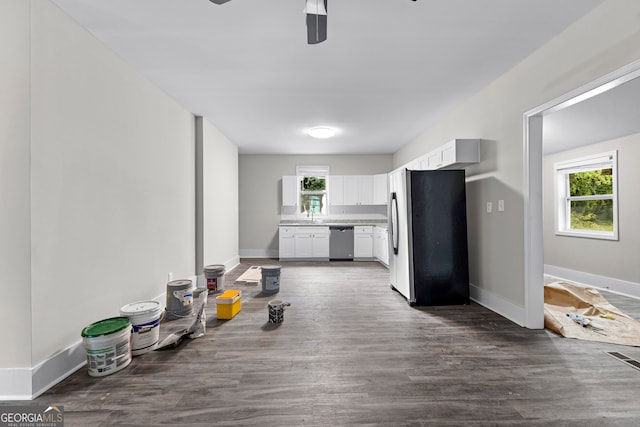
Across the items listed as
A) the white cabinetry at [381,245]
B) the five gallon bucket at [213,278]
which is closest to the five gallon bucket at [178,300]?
the five gallon bucket at [213,278]

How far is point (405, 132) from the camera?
536 centimetres

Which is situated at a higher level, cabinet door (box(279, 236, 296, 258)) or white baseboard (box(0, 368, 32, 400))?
cabinet door (box(279, 236, 296, 258))

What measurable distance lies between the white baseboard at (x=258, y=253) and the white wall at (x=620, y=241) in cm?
607

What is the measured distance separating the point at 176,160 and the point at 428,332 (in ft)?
12.1

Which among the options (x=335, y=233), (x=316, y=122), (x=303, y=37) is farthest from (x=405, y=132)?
(x=303, y=37)

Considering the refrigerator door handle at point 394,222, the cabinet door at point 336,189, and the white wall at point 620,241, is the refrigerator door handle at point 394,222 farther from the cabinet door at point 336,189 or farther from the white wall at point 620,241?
the white wall at point 620,241

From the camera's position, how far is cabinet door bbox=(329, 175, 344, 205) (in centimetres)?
720

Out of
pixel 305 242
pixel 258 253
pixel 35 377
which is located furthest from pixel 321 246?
pixel 35 377

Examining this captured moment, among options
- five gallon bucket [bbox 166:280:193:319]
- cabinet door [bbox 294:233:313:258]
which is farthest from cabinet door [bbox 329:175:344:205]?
five gallon bucket [bbox 166:280:193:319]

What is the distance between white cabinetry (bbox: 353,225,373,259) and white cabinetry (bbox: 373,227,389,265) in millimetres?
96

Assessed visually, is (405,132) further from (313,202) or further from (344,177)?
(313,202)

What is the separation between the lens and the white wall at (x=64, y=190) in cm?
181

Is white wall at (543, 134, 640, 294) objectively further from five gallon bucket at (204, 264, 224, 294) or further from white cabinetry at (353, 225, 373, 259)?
five gallon bucket at (204, 264, 224, 294)

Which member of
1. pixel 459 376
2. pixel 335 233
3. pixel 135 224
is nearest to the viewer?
pixel 459 376
